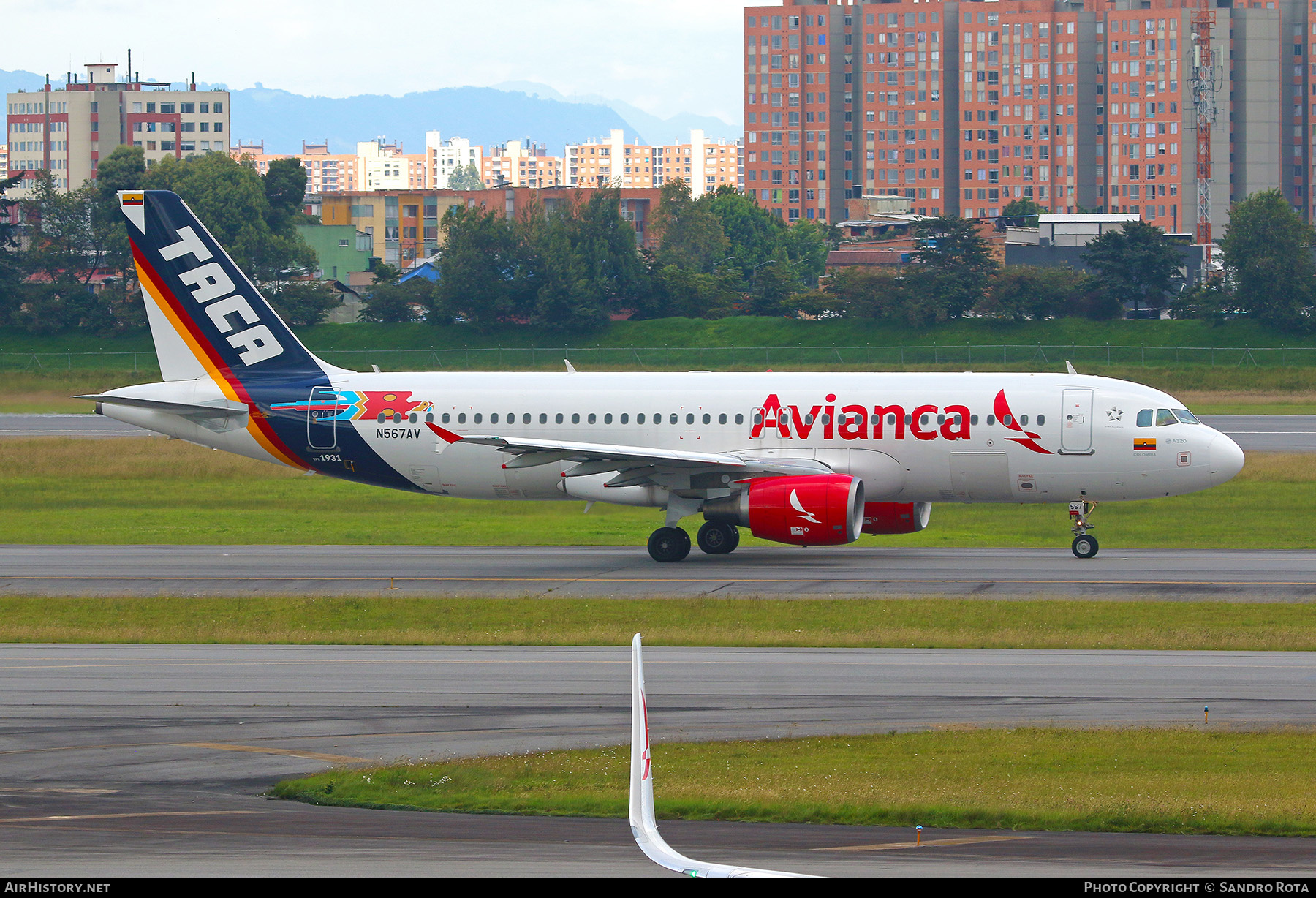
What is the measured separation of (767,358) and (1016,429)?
71.2m

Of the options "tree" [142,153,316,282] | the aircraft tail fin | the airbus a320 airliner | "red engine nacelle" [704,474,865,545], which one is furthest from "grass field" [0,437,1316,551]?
"tree" [142,153,316,282]

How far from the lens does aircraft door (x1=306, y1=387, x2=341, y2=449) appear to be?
37344mm

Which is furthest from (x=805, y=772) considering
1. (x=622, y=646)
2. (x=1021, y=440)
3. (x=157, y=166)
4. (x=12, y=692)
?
(x=157, y=166)

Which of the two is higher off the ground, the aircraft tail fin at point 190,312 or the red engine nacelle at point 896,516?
the aircraft tail fin at point 190,312

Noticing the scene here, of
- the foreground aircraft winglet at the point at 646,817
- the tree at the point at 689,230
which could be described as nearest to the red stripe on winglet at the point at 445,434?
the foreground aircraft winglet at the point at 646,817

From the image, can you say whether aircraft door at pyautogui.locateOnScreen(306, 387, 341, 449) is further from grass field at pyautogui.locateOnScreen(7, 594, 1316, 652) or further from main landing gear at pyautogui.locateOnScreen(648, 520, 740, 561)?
main landing gear at pyautogui.locateOnScreen(648, 520, 740, 561)

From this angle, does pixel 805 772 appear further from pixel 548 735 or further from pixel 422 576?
pixel 422 576

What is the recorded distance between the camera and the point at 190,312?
125 ft

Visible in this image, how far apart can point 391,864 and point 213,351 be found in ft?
88.3

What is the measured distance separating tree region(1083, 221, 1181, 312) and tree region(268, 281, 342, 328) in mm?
59589

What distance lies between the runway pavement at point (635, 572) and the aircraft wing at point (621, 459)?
2.31m

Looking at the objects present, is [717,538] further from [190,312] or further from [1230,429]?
[1230,429]

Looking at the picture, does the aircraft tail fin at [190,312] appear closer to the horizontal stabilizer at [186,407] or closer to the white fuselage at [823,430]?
the horizontal stabilizer at [186,407]

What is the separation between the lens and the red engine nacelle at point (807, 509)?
1304 inches
